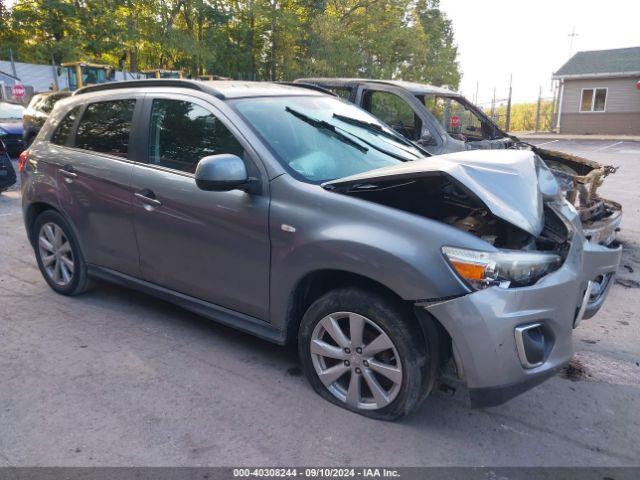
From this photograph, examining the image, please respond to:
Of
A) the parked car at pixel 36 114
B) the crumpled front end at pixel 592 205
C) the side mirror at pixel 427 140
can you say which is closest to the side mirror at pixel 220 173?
the crumpled front end at pixel 592 205

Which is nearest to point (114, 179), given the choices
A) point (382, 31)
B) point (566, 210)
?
point (566, 210)

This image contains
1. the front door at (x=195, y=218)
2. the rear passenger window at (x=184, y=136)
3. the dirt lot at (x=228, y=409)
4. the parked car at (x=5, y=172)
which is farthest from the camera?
the parked car at (x=5, y=172)

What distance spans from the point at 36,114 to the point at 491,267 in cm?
1455

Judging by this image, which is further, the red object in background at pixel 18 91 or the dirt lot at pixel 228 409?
the red object in background at pixel 18 91

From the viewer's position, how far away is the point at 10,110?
52.7ft

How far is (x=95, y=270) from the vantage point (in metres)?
4.25

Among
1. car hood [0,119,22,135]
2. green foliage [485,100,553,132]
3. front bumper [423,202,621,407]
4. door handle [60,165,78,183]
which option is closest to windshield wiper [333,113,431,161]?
front bumper [423,202,621,407]

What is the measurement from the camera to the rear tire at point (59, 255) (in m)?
4.37

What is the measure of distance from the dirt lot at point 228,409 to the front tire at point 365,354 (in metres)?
0.12

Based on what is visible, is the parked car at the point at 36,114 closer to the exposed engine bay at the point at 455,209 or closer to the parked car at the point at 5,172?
the parked car at the point at 5,172

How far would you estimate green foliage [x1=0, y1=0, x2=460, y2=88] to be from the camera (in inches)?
1001

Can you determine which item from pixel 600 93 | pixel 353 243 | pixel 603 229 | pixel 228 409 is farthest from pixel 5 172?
pixel 600 93

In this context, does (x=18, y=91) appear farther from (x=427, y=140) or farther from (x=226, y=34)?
(x=427, y=140)

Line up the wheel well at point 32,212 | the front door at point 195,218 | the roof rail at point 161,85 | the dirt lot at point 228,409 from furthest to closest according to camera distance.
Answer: the wheel well at point 32,212 → the roof rail at point 161,85 → the front door at point 195,218 → the dirt lot at point 228,409
